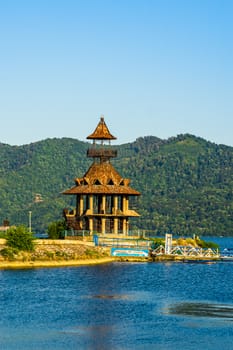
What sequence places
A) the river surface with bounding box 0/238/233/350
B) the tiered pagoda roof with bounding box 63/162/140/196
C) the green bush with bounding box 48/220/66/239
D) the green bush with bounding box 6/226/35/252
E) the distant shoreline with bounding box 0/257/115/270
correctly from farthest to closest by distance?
the green bush with bounding box 48/220/66/239 < the tiered pagoda roof with bounding box 63/162/140/196 < the green bush with bounding box 6/226/35/252 < the distant shoreline with bounding box 0/257/115/270 < the river surface with bounding box 0/238/233/350

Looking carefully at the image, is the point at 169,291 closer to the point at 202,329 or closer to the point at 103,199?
the point at 202,329

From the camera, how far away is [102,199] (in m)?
135

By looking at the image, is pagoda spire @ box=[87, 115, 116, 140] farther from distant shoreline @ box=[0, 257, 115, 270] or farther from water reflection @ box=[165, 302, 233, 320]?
water reflection @ box=[165, 302, 233, 320]

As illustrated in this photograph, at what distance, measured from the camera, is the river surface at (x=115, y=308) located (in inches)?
2559

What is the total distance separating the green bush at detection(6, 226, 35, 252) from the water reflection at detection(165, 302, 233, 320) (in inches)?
1369

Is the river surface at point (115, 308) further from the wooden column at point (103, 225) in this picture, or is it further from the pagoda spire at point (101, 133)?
the pagoda spire at point (101, 133)

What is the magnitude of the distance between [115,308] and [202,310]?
7237 millimetres

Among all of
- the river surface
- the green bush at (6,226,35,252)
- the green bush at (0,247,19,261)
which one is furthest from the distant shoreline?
the river surface

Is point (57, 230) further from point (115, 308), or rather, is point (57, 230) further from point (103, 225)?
point (115, 308)

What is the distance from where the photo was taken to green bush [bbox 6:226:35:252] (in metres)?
115

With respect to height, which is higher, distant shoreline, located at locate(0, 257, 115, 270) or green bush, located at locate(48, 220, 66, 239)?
green bush, located at locate(48, 220, 66, 239)

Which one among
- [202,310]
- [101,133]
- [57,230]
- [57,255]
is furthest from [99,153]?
[202,310]

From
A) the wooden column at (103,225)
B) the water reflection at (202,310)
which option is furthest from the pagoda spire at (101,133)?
the water reflection at (202,310)

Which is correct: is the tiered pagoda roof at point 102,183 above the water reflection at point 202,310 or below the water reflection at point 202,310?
above
